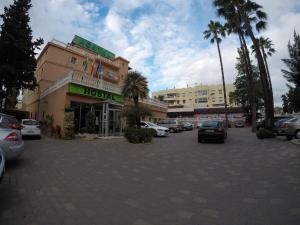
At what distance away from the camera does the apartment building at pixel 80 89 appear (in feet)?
50.4

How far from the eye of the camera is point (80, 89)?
50.5ft

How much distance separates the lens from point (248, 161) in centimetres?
701

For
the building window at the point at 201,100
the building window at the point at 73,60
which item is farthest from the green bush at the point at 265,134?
the building window at the point at 201,100

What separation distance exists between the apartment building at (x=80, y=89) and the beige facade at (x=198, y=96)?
35.5 m

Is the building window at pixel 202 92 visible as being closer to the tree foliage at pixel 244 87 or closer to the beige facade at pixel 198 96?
the beige facade at pixel 198 96

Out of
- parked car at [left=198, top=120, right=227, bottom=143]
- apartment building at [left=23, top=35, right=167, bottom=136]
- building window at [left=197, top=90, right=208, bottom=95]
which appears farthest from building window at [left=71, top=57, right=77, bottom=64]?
building window at [left=197, top=90, right=208, bottom=95]

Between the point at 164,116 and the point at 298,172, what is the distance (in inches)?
1004

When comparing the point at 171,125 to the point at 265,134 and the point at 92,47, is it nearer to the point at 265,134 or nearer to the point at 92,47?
the point at 265,134

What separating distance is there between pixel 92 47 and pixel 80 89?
1645 centimetres

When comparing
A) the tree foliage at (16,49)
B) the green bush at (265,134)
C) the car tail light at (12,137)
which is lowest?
the green bush at (265,134)

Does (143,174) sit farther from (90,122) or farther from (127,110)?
(90,122)

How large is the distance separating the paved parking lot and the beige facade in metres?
55.9

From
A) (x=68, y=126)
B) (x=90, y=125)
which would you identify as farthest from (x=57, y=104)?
(x=90, y=125)

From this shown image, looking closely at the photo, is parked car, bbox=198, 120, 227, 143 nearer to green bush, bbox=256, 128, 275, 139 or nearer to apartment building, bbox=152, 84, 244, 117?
green bush, bbox=256, 128, 275, 139
